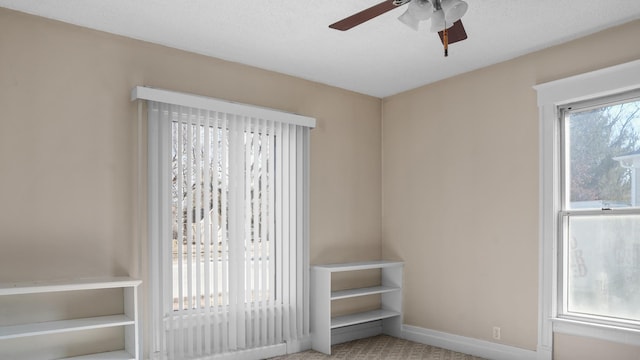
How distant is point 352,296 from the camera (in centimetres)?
496

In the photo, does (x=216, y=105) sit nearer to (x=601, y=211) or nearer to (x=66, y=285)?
(x=66, y=285)

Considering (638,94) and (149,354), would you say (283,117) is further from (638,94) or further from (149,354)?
(638,94)

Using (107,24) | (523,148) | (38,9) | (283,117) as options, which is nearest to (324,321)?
(283,117)

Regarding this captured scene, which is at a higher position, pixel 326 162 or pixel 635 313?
pixel 326 162

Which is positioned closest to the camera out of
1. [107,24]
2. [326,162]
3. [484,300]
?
[107,24]

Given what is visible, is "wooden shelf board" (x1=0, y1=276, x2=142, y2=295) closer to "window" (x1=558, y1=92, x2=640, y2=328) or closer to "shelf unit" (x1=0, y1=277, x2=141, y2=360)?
"shelf unit" (x1=0, y1=277, x2=141, y2=360)

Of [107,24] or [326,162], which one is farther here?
[326,162]

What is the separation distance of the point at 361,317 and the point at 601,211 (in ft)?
7.74

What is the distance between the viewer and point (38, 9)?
3.46 m

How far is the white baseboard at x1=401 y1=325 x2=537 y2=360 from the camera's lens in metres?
4.31

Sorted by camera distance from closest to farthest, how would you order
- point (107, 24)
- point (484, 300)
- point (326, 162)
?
point (107, 24), point (484, 300), point (326, 162)

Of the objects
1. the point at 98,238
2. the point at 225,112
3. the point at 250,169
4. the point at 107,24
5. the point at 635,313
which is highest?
the point at 107,24

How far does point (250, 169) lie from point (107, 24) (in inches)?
62.9

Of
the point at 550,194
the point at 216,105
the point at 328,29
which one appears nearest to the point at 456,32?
the point at 328,29
